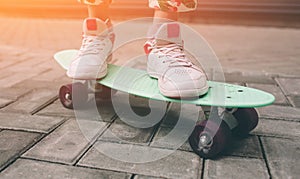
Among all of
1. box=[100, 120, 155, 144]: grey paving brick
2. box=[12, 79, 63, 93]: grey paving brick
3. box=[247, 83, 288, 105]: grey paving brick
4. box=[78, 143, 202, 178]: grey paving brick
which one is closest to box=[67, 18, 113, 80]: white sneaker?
box=[100, 120, 155, 144]: grey paving brick

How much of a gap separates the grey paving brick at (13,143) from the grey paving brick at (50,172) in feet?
0.16

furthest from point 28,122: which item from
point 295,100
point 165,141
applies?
point 295,100

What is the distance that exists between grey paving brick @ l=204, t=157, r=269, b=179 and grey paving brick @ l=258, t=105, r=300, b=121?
1.40 feet

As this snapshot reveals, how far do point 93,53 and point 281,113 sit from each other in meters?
0.84

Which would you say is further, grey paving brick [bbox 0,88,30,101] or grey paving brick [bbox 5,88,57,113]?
grey paving brick [bbox 0,88,30,101]

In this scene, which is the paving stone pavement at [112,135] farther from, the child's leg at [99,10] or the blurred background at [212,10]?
the blurred background at [212,10]

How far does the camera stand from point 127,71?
1.57 meters

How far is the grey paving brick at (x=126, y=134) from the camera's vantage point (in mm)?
1273

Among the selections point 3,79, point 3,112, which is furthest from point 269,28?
point 3,112

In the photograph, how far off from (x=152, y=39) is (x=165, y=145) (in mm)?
440

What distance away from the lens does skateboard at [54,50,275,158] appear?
3.70 ft

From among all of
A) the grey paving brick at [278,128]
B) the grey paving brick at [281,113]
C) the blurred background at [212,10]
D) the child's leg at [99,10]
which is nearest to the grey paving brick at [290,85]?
the grey paving brick at [281,113]

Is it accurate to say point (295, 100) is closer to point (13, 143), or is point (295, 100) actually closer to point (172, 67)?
point (172, 67)

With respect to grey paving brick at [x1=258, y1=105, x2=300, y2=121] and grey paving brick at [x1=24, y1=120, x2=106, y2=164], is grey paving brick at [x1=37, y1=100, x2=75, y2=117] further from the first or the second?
grey paving brick at [x1=258, y1=105, x2=300, y2=121]
